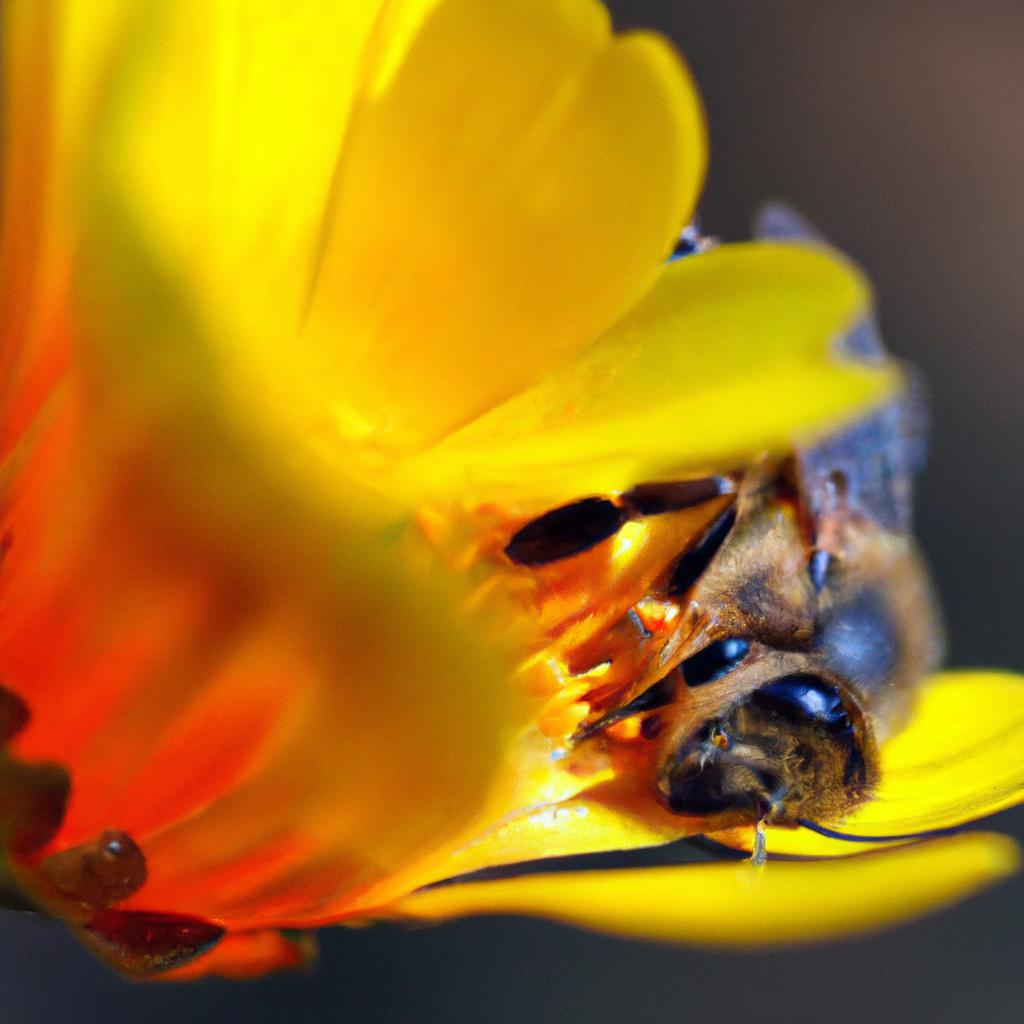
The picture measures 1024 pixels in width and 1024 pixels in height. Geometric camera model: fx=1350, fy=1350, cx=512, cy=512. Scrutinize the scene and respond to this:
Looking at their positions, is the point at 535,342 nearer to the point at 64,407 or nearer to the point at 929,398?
the point at 64,407

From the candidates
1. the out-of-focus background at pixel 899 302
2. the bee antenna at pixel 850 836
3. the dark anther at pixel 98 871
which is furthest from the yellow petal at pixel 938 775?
the out-of-focus background at pixel 899 302

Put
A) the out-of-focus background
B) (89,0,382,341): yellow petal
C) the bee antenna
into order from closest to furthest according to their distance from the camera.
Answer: (89,0,382,341): yellow petal < the bee antenna < the out-of-focus background

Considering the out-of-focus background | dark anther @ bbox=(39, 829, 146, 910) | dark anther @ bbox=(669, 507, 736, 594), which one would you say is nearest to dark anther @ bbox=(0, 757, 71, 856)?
dark anther @ bbox=(39, 829, 146, 910)

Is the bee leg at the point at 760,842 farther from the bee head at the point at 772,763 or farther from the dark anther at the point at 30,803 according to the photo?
the dark anther at the point at 30,803

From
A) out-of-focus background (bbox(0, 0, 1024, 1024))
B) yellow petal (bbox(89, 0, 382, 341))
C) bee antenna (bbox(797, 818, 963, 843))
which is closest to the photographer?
yellow petal (bbox(89, 0, 382, 341))

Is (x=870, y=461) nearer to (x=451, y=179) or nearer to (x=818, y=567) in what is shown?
(x=818, y=567)

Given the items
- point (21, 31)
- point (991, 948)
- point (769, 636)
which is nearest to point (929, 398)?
point (991, 948)

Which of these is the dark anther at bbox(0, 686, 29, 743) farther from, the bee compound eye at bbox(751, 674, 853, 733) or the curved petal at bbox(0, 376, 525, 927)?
the bee compound eye at bbox(751, 674, 853, 733)
